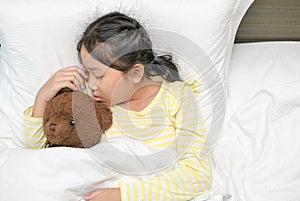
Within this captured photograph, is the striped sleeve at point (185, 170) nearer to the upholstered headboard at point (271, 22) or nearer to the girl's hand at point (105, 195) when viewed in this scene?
the girl's hand at point (105, 195)

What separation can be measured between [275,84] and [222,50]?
178mm

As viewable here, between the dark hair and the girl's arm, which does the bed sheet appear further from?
the dark hair

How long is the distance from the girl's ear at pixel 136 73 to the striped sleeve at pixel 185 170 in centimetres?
11

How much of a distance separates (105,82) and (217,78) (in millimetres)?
338

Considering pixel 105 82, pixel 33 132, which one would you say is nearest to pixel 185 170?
pixel 105 82

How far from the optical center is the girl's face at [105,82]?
1.25 m

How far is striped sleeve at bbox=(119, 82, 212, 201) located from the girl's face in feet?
0.47

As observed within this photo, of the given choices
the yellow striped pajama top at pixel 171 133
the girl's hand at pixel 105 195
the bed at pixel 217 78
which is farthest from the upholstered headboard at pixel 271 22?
the girl's hand at pixel 105 195

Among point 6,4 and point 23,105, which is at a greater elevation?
point 6,4

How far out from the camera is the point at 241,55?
153 centimetres

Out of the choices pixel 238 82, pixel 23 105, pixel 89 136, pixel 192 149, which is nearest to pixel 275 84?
pixel 238 82

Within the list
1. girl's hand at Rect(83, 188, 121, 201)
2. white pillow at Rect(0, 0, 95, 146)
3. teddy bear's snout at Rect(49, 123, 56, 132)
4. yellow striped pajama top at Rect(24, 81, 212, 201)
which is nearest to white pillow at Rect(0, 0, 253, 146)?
white pillow at Rect(0, 0, 95, 146)

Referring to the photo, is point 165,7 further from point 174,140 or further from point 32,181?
point 32,181

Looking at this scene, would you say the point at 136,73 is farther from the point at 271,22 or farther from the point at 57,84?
the point at 271,22
